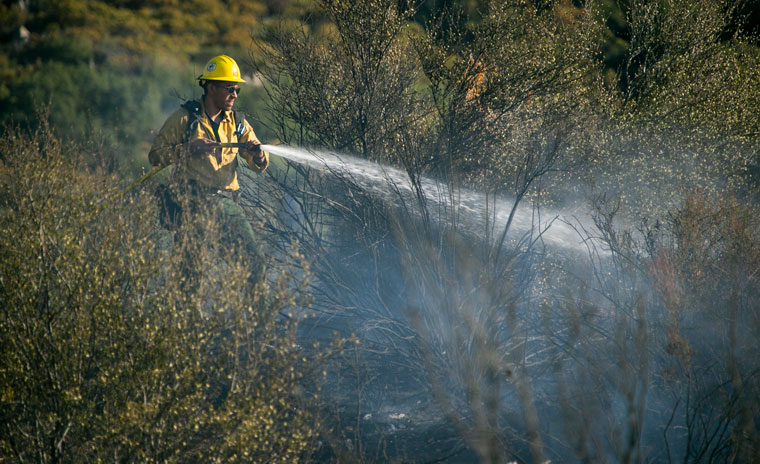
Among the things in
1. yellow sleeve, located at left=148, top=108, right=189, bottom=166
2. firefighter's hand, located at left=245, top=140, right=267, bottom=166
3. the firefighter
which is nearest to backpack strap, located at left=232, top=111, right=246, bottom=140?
the firefighter

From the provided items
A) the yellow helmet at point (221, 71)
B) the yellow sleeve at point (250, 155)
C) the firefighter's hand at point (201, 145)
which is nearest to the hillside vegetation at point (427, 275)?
the yellow sleeve at point (250, 155)

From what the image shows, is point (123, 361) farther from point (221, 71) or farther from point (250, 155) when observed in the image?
point (221, 71)

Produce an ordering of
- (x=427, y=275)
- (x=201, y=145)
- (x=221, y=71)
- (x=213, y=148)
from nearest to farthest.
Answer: (x=427, y=275)
(x=201, y=145)
(x=213, y=148)
(x=221, y=71)

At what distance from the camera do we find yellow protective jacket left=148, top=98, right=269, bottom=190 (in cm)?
552

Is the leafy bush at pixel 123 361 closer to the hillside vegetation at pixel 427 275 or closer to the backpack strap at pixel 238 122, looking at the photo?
the hillside vegetation at pixel 427 275

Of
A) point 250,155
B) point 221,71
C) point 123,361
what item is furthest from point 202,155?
point 123,361

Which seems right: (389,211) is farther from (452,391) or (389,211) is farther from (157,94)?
(157,94)

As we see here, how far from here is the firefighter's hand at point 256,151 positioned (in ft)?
19.1

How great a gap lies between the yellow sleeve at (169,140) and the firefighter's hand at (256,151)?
55 centimetres

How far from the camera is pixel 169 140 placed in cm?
561

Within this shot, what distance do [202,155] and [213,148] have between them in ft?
0.45

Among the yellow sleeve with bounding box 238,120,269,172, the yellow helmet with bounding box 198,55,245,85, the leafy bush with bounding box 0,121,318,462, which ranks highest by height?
the yellow helmet with bounding box 198,55,245,85

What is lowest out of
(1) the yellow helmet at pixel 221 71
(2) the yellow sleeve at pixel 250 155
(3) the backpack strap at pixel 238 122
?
(2) the yellow sleeve at pixel 250 155

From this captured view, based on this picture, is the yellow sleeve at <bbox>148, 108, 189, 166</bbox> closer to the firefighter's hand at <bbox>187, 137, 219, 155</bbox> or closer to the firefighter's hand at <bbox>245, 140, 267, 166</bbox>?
the firefighter's hand at <bbox>187, 137, 219, 155</bbox>
